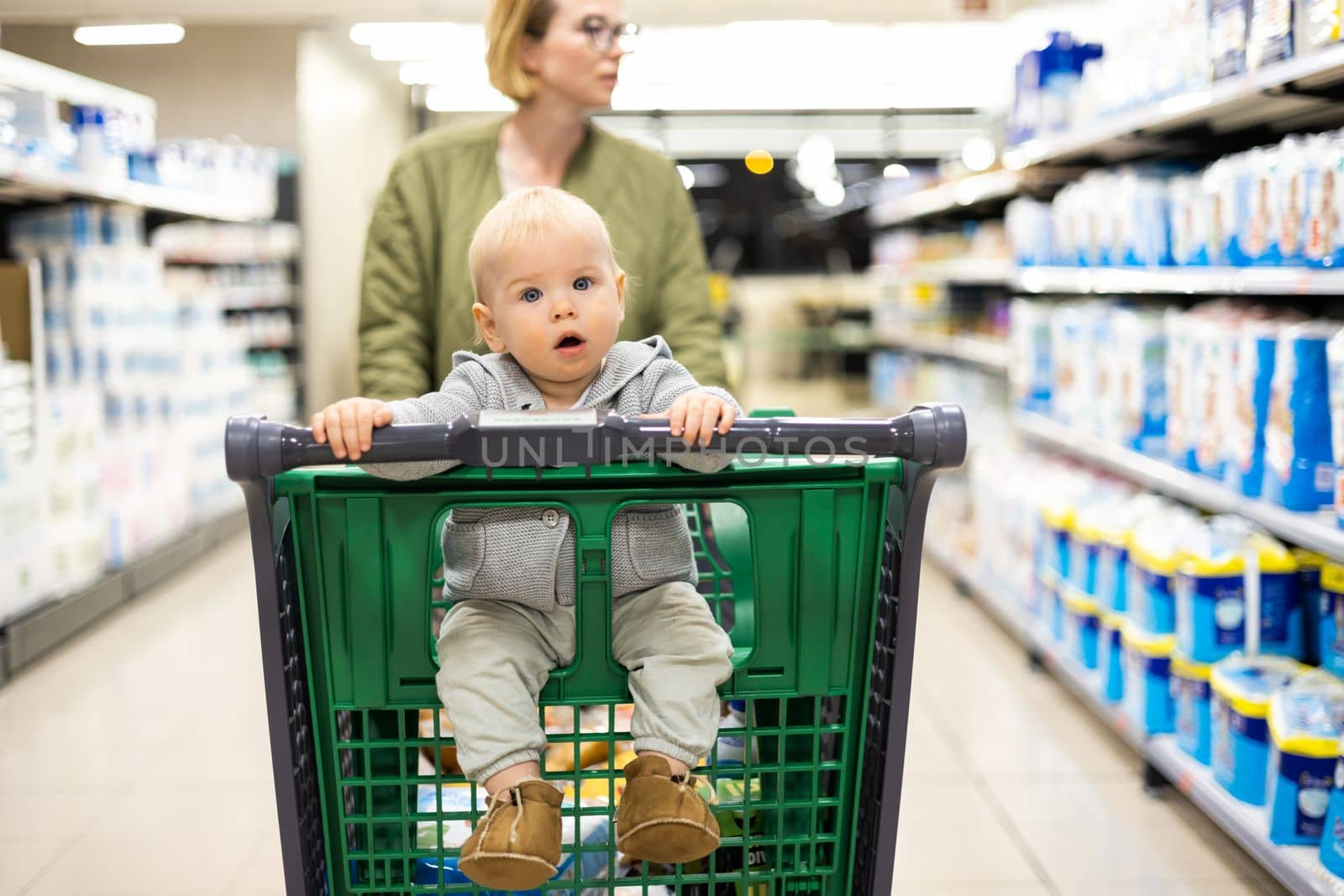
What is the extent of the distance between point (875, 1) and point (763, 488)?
24.5 feet

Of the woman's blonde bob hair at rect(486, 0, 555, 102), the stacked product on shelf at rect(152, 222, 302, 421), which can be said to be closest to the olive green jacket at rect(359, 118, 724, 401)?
the woman's blonde bob hair at rect(486, 0, 555, 102)

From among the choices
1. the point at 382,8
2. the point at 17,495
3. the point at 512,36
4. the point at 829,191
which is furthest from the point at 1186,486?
the point at 829,191

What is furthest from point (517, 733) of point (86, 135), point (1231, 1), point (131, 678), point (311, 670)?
point (86, 135)

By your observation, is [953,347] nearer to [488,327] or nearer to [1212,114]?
[1212,114]

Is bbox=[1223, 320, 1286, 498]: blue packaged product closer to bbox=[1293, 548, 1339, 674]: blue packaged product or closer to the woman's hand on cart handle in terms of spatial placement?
bbox=[1293, 548, 1339, 674]: blue packaged product

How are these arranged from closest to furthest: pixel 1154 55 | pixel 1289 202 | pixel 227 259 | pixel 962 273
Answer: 1. pixel 1289 202
2. pixel 1154 55
3. pixel 962 273
4. pixel 227 259

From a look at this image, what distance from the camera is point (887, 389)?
7.62 metres

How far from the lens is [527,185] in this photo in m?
2.18

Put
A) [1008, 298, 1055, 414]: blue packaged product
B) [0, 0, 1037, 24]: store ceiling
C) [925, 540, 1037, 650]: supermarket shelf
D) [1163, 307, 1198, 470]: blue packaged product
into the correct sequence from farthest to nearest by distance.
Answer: [0, 0, 1037, 24]: store ceiling
[1008, 298, 1055, 414]: blue packaged product
[925, 540, 1037, 650]: supermarket shelf
[1163, 307, 1198, 470]: blue packaged product

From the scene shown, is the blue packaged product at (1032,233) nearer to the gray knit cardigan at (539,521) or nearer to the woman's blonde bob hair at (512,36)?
the woman's blonde bob hair at (512,36)

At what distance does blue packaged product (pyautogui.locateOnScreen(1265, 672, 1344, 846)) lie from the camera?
2.22m

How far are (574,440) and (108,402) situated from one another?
4.40 m

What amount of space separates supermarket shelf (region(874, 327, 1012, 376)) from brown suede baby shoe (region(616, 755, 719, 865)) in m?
3.62

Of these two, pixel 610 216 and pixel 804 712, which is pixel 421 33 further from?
pixel 804 712
